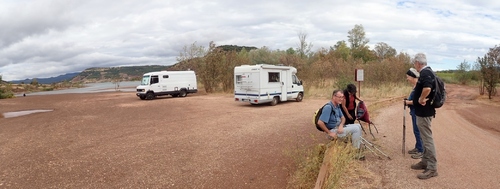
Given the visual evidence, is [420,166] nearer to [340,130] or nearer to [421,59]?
[340,130]

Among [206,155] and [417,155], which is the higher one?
[417,155]

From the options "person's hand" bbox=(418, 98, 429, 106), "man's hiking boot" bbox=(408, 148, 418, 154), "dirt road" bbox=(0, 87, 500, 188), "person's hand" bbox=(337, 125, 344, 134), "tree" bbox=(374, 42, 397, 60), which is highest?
"tree" bbox=(374, 42, 397, 60)

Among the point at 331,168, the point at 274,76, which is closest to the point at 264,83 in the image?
the point at 274,76

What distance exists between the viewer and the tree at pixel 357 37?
59.1 m

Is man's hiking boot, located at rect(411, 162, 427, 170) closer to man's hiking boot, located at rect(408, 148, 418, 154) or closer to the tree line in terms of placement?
man's hiking boot, located at rect(408, 148, 418, 154)

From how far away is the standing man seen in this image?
4.75 metres

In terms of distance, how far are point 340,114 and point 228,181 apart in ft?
7.81

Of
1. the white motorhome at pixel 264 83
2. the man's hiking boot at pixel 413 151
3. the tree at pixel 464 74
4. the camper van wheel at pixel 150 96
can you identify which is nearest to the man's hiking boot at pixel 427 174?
the man's hiking boot at pixel 413 151

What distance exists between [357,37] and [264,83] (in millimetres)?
48116

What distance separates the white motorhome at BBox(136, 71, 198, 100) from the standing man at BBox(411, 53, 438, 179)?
21.8 metres

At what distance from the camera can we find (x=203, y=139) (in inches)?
340

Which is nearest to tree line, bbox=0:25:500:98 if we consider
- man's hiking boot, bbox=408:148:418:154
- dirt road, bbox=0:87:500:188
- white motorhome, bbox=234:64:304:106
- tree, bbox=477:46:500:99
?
tree, bbox=477:46:500:99

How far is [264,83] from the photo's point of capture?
16.2 m

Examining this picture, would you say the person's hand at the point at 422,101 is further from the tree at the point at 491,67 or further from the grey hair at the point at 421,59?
the tree at the point at 491,67
